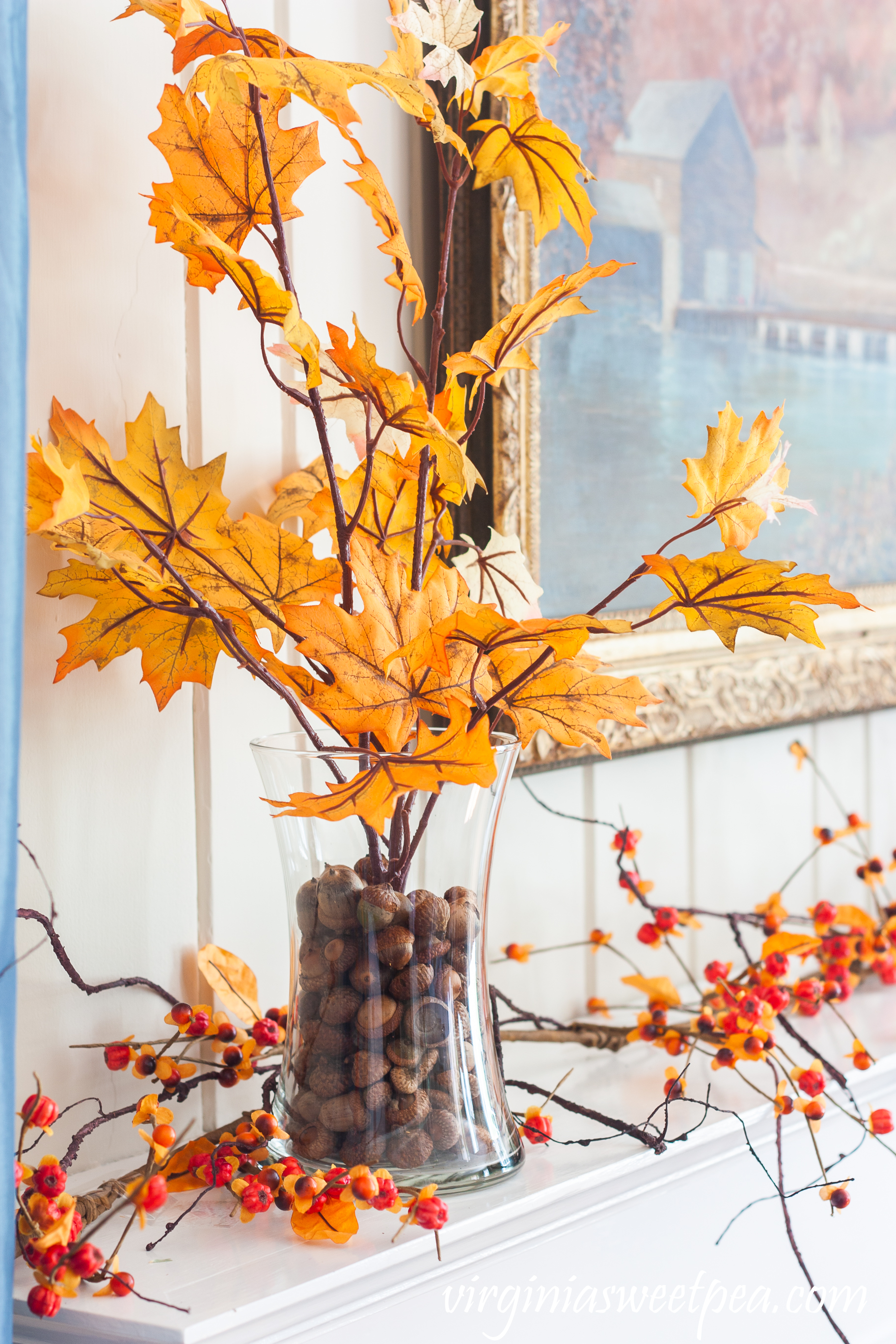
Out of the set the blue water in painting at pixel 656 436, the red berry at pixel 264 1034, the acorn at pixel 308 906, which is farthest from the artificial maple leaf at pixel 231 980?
the blue water in painting at pixel 656 436

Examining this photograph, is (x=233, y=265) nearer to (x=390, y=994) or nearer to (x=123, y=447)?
(x=123, y=447)

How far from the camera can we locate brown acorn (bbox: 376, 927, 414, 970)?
55 cm

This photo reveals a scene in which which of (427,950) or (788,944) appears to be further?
(788,944)

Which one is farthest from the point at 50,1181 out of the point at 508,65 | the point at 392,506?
the point at 508,65

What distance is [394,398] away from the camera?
0.53 m

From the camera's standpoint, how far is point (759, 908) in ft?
3.26

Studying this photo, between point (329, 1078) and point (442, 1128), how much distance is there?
61 millimetres

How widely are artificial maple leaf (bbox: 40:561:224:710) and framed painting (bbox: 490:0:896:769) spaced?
0.87 ft

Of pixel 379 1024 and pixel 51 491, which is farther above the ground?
pixel 51 491

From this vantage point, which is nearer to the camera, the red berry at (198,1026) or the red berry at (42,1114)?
the red berry at (42,1114)

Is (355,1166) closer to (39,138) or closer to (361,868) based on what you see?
(361,868)

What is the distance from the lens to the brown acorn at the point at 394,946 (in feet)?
1.79

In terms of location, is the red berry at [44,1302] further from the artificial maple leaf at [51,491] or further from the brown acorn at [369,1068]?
the artificial maple leaf at [51,491]

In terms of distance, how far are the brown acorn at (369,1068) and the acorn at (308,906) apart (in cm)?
6
